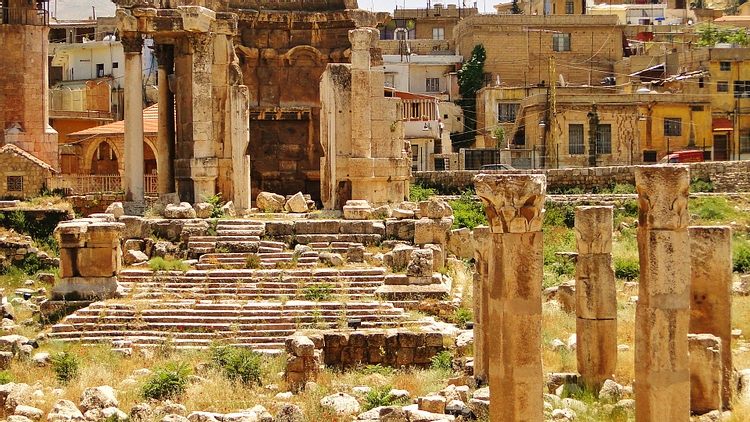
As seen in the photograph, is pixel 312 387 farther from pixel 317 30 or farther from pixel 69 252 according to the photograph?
pixel 317 30

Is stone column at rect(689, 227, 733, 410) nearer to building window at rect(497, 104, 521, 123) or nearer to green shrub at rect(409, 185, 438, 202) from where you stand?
green shrub at rect(409, 185, 438, 202)

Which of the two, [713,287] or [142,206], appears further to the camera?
[142,206]

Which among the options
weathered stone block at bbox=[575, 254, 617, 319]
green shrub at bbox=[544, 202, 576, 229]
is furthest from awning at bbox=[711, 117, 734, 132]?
weathered stone block at bbox=[575, 254, 617, 319]

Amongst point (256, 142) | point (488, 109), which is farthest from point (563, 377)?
point (488, 109)

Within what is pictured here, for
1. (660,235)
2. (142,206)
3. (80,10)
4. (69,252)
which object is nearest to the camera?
(660,235)

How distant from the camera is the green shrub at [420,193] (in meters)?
35.3

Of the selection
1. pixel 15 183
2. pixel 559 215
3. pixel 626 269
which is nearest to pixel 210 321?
pixel 626 269

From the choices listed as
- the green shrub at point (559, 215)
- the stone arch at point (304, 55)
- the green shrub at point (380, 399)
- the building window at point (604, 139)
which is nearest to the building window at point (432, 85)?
the building window at point (604, 139)

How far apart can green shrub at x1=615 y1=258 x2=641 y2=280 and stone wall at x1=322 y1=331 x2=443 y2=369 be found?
10.3 meters

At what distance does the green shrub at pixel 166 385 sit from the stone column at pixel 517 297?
5.38 m

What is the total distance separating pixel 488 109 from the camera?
5275cm

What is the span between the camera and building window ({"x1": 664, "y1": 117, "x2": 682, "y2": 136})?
156 ft

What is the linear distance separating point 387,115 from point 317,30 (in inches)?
192

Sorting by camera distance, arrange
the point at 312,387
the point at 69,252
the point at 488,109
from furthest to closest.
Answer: the point at 488,109 < the point at 69,252 < the point at 312,387
